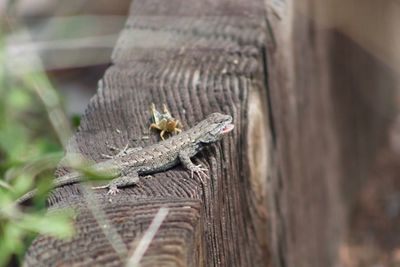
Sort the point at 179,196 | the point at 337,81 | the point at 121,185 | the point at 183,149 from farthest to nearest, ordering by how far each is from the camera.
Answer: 1. the point at 337,81
2. the point at 183,149
3. the point at 121,185
4. the point at 179,196

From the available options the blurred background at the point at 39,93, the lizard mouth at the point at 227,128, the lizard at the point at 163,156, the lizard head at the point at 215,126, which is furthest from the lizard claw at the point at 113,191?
the lizard mouth at the point at 227,128

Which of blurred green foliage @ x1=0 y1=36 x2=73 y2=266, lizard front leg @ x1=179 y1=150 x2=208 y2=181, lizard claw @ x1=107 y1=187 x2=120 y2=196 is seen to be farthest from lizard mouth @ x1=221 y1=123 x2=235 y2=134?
blurred green foliage @ x1=0 y1=36 x2=73 y2=266

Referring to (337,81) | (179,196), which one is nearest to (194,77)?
(179,196)

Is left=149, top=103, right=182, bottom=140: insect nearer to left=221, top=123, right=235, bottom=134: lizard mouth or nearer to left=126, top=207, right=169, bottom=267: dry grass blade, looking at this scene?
left=221, top=123, right=235, bottom=134: lizard mouth

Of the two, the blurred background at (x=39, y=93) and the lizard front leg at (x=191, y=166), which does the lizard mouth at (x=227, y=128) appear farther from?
the blurred background at (x=39, y=93)

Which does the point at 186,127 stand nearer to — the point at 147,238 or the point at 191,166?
the point at 191,166

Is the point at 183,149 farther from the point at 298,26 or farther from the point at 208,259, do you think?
the point at 298,26

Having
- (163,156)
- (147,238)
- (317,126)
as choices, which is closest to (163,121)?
(163,156)

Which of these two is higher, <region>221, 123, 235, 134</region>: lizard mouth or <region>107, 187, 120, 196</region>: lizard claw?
<region>221, 123, 235, 134</region>: lizard mouth

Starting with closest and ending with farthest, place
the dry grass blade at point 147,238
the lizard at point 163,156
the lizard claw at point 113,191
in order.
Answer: the dry grass blade at point 147,238 → the lizard claw at point 113,191 → the lizard at point 163,156
